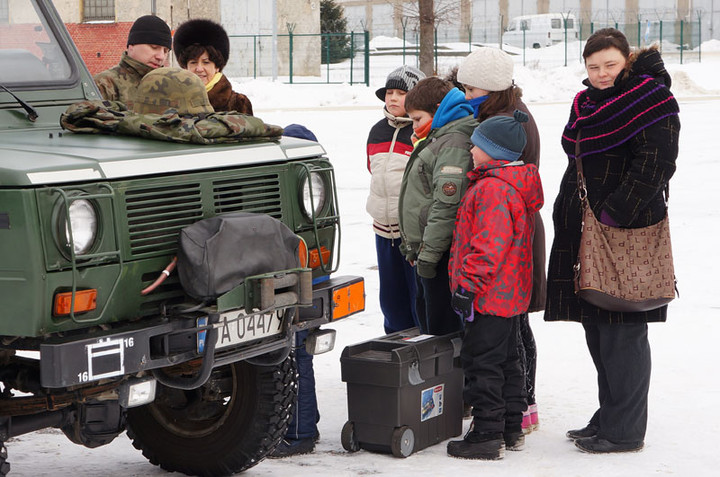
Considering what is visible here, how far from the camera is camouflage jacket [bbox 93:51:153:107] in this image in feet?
19.4

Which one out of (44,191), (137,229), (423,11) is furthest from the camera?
(423,11)

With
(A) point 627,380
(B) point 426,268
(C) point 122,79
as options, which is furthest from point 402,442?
(C) point 122,79

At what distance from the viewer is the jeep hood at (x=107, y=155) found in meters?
3.92

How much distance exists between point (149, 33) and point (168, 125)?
166 cm

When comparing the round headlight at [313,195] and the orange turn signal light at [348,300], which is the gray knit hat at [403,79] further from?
the orange turn signal light at [348,300]

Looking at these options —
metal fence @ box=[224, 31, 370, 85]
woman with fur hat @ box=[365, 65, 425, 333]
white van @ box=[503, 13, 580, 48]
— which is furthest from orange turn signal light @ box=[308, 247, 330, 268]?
white van @ box=[503, 13, 580, 48]

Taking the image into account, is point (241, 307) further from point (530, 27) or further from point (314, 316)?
point (530, 27)

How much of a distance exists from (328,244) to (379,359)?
640 mm

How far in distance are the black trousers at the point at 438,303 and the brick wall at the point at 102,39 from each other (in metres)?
36.4

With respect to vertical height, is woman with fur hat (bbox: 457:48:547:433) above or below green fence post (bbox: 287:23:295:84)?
below

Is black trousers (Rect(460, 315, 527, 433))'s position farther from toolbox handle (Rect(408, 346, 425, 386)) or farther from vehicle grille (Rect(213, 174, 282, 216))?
vehicle grille (Rect(213, 174, 282, 216))

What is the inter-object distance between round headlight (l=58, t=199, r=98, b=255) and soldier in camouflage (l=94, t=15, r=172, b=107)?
206 centimetres

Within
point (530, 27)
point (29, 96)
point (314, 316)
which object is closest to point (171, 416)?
point (314, 316)

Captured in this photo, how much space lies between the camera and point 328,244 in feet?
16.6
